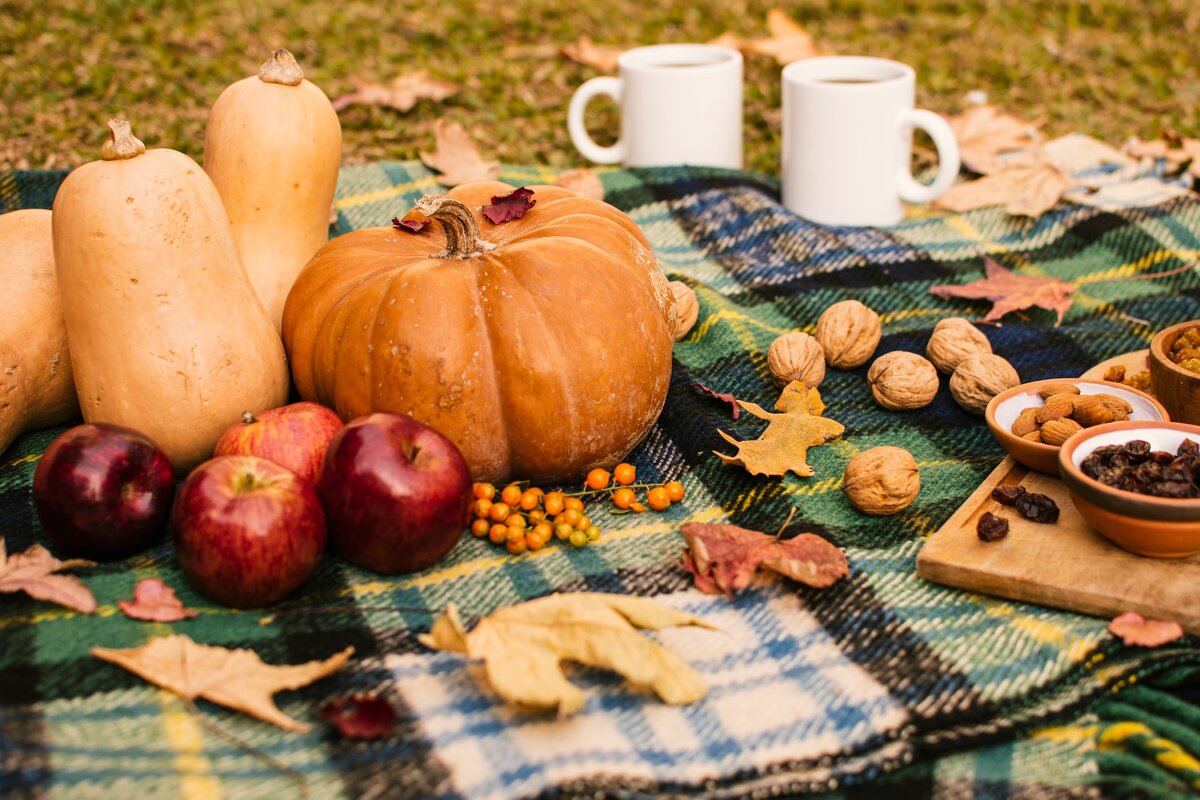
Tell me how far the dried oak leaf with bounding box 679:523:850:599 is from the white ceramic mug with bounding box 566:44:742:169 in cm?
164

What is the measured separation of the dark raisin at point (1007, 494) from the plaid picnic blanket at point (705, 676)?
0.11 meters

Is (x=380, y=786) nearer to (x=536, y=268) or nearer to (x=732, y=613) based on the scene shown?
(x=732, y=613)

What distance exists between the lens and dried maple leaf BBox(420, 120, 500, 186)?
2.95 meters

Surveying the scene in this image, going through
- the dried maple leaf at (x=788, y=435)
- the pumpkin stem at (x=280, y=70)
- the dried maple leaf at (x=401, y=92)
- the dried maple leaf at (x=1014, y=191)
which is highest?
the pumpkin stem at (x=280, y=70)

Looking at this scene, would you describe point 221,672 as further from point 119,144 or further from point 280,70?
point 280,70

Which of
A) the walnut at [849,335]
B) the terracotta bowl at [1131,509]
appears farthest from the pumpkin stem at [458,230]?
the terracotta bowl at [1131,509]

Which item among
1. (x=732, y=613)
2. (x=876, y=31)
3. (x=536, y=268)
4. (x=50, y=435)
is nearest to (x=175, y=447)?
(x=50, y=435)

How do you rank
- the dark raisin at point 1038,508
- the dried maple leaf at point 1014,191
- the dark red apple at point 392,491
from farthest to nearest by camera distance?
the dried maple leaf at point 1014,191
the dark raisin at point 1038,508
the dark red apple at point 392,491

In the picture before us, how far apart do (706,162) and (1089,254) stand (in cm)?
103

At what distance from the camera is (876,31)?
14.0 ft

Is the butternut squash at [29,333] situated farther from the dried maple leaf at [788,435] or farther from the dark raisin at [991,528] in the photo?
the dark raisin at [991,528]

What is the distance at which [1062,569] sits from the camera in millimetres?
1651

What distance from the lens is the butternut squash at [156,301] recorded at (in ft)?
5.98

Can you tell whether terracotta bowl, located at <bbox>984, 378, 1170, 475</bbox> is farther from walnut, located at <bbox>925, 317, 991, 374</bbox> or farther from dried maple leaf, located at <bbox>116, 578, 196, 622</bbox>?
dried maple leaf, located at <bbox>116, 578, 196, 622</bbox>
